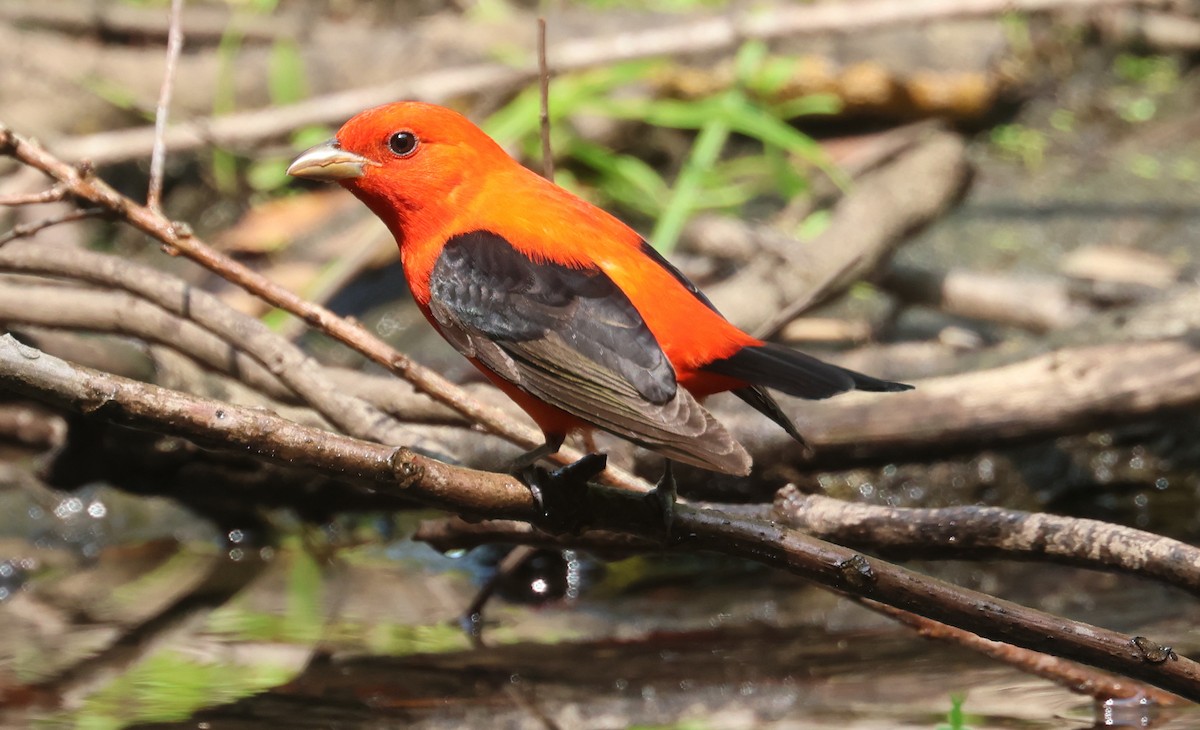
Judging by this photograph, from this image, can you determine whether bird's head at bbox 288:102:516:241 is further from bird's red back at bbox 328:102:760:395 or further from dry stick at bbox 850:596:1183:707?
dry stick at bbox 850:596:1183:707

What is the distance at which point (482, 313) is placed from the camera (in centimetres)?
286

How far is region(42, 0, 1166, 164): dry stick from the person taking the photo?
19.1ft

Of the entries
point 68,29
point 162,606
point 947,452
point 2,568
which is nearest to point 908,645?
point 947,452

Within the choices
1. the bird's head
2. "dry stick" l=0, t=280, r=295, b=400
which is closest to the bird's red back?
the bird's head

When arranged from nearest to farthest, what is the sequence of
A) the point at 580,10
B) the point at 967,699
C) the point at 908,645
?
the point at 967,699, the point at 908,645, the point at 580,10

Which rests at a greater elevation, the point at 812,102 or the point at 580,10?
the point at 580,10

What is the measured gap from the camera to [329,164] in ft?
10.3

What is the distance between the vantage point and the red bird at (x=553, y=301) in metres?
2.59

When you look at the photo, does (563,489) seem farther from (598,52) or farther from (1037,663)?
(598,52)

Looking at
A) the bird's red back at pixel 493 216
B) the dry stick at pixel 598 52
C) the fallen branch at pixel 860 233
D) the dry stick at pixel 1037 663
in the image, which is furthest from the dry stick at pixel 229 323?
the dry stick at pixel 598 52

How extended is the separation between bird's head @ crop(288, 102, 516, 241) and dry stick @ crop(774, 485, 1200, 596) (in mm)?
1041

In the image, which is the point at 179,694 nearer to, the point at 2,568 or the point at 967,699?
the point at 2,568

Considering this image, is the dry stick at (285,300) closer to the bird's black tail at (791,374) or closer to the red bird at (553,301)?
the red bird at (553,301)

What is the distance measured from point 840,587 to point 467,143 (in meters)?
1.44
